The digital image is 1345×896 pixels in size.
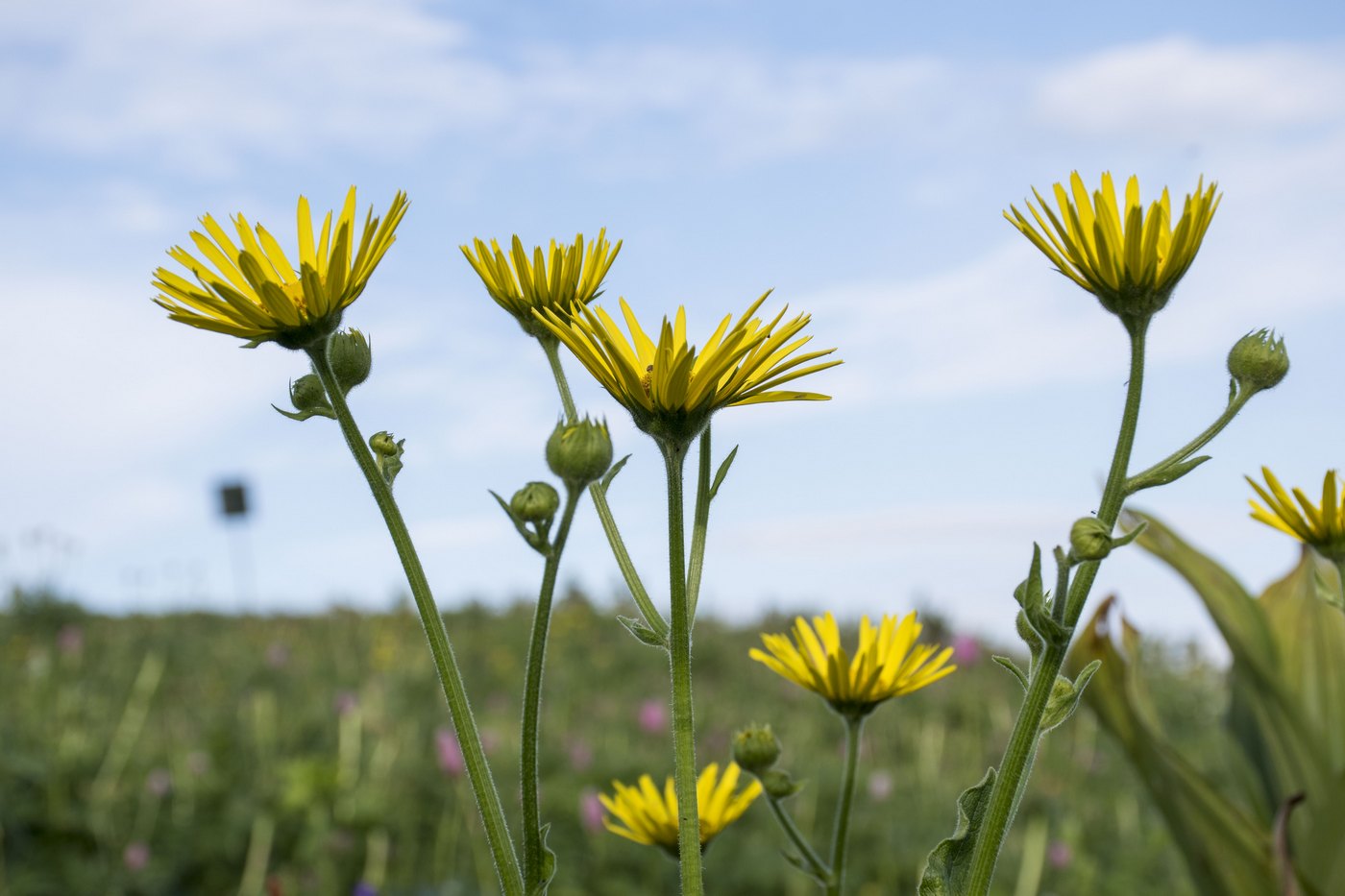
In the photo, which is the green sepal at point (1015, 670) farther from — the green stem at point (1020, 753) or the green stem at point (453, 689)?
the green stem at point (453, 689)

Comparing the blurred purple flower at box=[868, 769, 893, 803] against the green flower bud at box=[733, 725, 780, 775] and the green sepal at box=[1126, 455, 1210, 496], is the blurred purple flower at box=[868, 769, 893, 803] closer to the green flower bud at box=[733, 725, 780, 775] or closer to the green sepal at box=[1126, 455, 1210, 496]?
the green flower bud at box=[733, 725, 780, 775]

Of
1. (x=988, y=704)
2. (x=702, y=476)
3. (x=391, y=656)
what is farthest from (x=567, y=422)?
(x=988, y=704)

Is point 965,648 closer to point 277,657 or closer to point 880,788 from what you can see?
point 880,788

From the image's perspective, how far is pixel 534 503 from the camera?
0.69 m

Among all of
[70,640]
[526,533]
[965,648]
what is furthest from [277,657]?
[526,533]

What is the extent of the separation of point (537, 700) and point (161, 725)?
439cm

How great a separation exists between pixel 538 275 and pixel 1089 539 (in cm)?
41

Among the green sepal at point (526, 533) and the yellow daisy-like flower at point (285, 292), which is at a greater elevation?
the yellow daisy-like flower at point (285, 292)

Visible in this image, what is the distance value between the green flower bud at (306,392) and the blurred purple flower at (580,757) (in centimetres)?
328

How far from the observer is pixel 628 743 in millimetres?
4488

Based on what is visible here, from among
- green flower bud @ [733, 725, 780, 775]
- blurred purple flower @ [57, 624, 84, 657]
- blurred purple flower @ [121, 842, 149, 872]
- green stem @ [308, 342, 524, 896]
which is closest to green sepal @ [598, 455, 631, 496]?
green stem @ [308, 342, 524, 896]

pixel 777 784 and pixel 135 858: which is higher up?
pixel 777 784

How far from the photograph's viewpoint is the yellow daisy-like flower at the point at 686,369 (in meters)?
0.67

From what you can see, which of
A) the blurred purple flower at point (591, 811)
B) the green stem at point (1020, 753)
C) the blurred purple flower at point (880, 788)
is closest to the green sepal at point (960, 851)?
the green stem at point (1020, 753)
